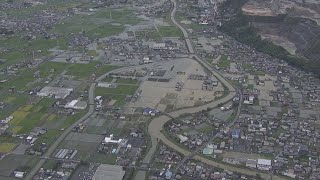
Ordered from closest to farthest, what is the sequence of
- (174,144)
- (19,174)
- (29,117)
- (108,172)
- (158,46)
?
(108,172) < (19,174) < (174,144) < (29,117) < (158,46)

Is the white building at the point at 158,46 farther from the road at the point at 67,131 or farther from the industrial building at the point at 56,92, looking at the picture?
the industrial building at the point at 56,92

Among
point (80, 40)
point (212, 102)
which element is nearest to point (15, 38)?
point (80, 40)

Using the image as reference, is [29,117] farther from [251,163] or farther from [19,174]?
[251,163]

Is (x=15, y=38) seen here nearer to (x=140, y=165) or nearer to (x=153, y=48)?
(x=153, y=48)

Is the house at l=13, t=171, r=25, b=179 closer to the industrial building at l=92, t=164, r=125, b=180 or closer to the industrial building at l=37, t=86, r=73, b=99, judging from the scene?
the industrial building at l=92, t=164, r=125, b=180

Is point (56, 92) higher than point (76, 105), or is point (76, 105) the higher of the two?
point (76, 105)

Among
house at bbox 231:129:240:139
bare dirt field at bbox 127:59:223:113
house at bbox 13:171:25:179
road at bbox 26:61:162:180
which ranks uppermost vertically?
house at bbox 231:129:240:139

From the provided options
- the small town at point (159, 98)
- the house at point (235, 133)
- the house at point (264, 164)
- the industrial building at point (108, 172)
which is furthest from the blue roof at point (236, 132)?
the industrial building at point (108, 172)

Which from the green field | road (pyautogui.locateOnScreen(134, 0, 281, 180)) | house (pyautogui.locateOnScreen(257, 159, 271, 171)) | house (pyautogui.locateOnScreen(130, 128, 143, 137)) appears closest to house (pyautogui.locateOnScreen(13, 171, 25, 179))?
the green field

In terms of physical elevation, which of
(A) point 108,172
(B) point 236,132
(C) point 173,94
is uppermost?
(A) point 108,172

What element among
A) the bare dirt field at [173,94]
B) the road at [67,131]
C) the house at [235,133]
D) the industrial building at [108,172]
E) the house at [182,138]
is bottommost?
the bare dirt field at [173,94]

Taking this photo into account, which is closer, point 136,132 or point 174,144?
point 174,144

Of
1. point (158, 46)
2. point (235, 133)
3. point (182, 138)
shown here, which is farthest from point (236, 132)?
point (158, 46)
